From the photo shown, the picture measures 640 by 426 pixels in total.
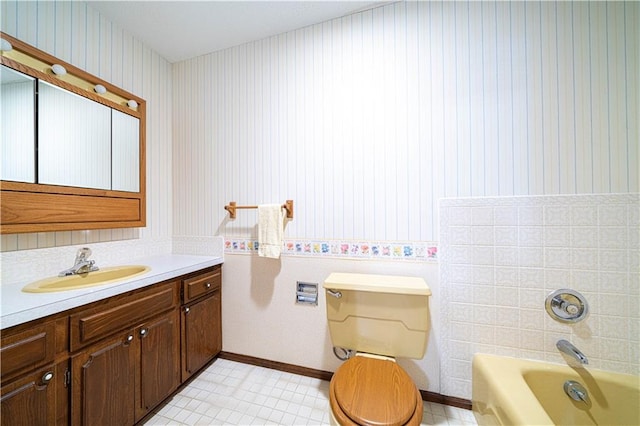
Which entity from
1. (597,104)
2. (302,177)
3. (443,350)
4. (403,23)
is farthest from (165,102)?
(597,104)

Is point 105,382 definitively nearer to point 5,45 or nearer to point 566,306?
point 5,45

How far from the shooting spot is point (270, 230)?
1.57 meters

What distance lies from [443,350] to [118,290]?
1718 millimetres

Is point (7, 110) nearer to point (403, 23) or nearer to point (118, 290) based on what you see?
point (118, 290)

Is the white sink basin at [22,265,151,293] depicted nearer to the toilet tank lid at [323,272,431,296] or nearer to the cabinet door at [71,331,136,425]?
the cabinet door at [71,331,136,425]

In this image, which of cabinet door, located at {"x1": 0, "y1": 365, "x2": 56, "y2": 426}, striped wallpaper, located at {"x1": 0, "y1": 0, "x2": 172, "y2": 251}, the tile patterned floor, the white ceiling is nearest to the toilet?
the tile patterned floor

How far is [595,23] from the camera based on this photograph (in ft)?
3.91

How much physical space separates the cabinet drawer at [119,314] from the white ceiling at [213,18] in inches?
66.9

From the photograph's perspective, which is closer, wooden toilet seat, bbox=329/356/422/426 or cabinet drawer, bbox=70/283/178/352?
wooden toilet seat, bbox=329/356/422/426

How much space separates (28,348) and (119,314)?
289mm

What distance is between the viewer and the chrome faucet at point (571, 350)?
1.10 metres

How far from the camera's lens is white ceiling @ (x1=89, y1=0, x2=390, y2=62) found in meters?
1.45

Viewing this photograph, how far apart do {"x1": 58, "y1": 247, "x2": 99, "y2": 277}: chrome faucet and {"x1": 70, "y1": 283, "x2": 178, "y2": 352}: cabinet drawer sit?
0.43 metres

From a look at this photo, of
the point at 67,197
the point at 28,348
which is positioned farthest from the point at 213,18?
the point at 28,348
